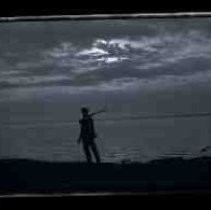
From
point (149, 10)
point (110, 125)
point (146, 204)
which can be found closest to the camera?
point (146, 204)

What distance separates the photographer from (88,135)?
5.83 m

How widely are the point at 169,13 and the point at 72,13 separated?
34 centimetres

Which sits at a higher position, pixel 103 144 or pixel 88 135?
pixel 88 135

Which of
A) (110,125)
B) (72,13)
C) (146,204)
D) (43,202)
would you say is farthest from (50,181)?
(110,125)

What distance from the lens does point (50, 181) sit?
1492 mm

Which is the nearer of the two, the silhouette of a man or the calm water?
the calm water

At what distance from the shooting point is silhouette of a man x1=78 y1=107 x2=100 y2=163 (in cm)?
487

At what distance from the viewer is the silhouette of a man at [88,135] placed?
4.87 meters

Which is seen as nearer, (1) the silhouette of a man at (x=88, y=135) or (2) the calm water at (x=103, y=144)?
(2) the calm water at (x=103, y=144)

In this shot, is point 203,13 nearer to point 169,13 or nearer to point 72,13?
point 169,13

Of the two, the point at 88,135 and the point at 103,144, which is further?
the point at 103,144

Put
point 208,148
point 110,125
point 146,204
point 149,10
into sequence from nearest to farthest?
point 146,204 < point 149,10 < point 208,148 < point 110,125

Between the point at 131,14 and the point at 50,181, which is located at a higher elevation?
the point at 131,14

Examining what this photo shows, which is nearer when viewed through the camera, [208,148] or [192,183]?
[192,183]
